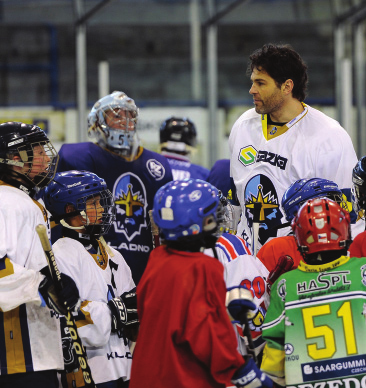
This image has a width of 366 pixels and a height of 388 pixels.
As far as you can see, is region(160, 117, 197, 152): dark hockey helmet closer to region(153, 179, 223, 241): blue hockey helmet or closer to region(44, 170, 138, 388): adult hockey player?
region(44, 170, 138, 388): adult hockey player

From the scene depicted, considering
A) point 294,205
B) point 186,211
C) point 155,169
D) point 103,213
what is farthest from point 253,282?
point 155,169

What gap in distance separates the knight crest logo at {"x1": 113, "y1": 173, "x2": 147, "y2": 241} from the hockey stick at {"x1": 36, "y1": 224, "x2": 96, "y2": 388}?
1415 mm

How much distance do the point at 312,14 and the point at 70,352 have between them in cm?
754

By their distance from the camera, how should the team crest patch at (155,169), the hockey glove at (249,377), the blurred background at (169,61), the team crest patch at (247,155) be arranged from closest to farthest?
the hockey glove at (249,377), the team crest patch at (247,155), the team crest patch at (155,169), the blurred background at (169,61)

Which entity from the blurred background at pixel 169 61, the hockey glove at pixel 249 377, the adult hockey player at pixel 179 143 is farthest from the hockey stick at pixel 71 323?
the blurred background at pixel 169 61

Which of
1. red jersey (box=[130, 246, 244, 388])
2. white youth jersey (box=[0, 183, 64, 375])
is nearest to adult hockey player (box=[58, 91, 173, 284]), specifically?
white youth jersey (box=[0, 183, 64, 375])

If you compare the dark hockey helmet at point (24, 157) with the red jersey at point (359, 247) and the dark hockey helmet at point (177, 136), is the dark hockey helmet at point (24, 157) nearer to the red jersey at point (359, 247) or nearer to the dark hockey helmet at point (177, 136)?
the red jersey at point (359, 247)

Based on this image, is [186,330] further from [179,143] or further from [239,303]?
[179,143]

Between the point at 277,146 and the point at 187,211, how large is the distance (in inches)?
54.0

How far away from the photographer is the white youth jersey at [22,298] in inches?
117

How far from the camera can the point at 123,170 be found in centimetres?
448

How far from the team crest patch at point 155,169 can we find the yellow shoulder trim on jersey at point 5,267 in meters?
1.65

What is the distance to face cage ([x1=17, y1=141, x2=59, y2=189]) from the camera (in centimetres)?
323

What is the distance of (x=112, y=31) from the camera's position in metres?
10.1
